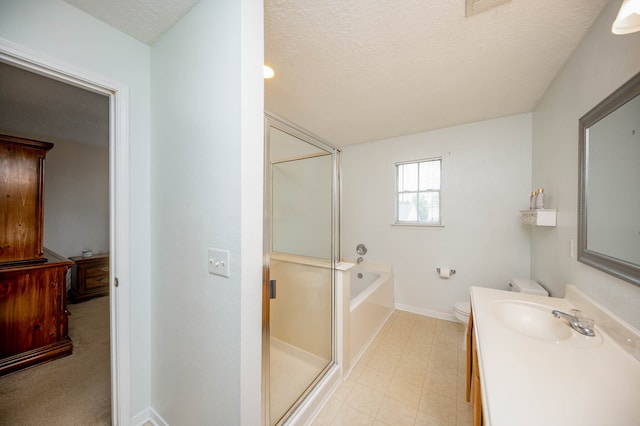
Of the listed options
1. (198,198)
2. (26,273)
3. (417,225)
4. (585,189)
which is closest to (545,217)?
(585,189)

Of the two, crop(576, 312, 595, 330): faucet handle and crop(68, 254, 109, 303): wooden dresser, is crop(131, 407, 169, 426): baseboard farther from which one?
crop(68, 254, 109, 303): wooden dresser

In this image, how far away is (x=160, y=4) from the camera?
3.81ft

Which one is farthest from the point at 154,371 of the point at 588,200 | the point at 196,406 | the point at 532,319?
the point at 588,200

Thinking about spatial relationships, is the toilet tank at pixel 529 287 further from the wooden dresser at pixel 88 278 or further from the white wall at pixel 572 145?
the wooden dresser at pixel 88 278

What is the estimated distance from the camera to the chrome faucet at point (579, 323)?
42.5 inches

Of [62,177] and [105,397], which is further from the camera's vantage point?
[62,177]

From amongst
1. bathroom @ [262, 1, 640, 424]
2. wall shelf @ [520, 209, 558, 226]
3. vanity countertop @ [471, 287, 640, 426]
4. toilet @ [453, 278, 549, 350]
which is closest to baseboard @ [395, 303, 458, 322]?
bathroom @ [262, 1, 640, 424]

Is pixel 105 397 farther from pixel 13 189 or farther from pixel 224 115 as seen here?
pixel 224 115

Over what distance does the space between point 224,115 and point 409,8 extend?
1138mm

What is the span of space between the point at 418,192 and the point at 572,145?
63.5 inches

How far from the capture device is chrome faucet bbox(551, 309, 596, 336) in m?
1.08

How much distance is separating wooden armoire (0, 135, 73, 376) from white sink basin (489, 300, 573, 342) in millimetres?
3482

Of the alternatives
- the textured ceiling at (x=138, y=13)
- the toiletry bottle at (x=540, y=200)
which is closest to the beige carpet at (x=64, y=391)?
the textured ceiling at (x=138, y=13)

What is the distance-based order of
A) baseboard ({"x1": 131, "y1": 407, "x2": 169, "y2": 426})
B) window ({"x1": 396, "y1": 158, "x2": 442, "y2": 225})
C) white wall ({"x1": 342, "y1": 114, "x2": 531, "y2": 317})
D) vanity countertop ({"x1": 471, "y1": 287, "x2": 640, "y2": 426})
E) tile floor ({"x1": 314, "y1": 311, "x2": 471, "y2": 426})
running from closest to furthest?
vanity countertop ({"x1": 471, "y1": 287, "x2": 640, "y2": 426}) < baseboard ({"x1": 131, "y1": 407, "x2": 169, "y2": 426}) < tile floor ({"x1": 314, "y1": 311, "x2": 471, "y2": 426}) < white wall ({"x1": 342, "y1": 114, "x2": 531, "y2": 317}) < window ({"x1": 396, "y1": 158, "x2": 442, "y2": 225})
